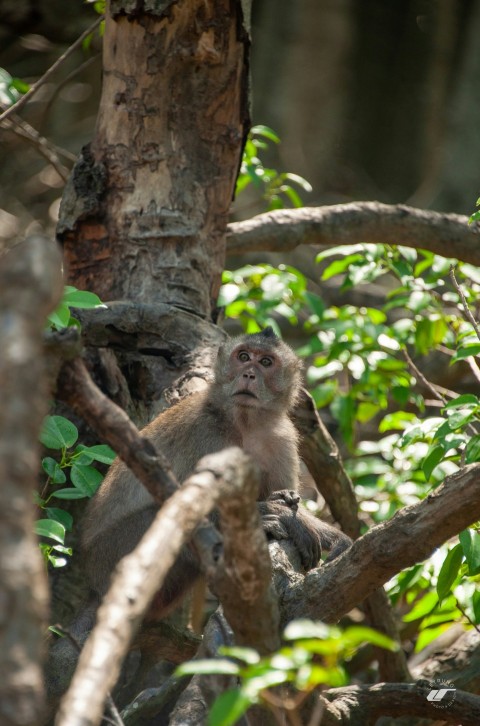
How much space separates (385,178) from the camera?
13094 mm

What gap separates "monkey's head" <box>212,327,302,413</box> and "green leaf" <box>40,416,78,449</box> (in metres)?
1.41

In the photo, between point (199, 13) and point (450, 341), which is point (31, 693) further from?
point (450, 341)

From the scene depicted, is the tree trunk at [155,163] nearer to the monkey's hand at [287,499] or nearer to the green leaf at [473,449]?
the monkey's hand at [287,499]

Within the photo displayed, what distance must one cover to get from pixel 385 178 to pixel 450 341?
6993 millimetres

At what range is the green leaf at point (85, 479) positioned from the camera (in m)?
3.87

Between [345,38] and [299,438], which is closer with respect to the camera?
[299,438]

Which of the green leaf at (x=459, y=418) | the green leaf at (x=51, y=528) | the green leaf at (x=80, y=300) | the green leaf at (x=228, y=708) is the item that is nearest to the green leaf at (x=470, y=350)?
the green leaf at (x=459, y=418)

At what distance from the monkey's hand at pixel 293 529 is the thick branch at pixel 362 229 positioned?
236 cm

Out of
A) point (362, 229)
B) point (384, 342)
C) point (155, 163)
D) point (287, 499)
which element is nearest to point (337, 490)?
point (384, 342)

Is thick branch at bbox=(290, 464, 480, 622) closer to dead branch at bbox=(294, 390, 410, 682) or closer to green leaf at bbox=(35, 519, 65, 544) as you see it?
green leaf at bbox=(35, 519, 65, 544)

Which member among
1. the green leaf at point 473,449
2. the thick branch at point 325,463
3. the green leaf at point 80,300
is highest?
the green leaf at point 80,300

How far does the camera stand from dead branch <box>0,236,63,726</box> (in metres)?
1.46

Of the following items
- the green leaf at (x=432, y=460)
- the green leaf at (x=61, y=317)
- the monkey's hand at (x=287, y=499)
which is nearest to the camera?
the green leaf at (x=61, y=317)

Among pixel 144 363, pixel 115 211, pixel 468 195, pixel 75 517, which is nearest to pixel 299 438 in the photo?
pixel 144 363
